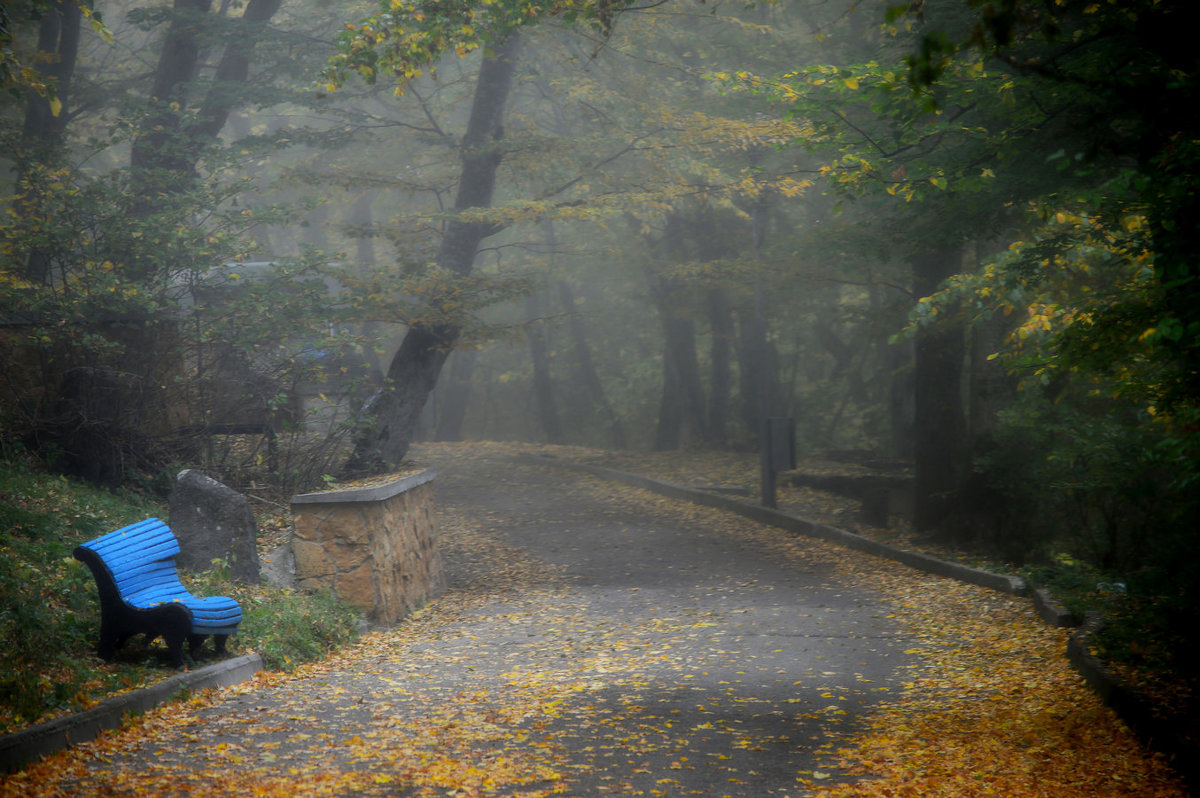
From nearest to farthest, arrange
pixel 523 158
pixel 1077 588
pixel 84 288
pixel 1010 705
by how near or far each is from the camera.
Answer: pixel 1010 705, pixel 1077 588, pixel 84 288, pixel 523 158

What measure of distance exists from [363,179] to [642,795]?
1343 centimetres

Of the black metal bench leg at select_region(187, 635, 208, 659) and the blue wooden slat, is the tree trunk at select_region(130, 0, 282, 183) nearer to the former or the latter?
the blue wooden slat

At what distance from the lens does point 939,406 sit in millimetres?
13727

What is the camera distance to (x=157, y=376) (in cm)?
1041

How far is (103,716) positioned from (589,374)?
1045 inches

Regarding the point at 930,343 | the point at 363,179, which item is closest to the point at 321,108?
the point at 363,179

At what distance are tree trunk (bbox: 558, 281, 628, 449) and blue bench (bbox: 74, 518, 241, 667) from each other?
77.2 feet

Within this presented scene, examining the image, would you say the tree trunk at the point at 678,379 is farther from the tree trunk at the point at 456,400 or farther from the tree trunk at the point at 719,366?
the tree trunk at the point at 456,400

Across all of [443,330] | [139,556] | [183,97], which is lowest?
[139,556]

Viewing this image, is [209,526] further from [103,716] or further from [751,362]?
[751,362]

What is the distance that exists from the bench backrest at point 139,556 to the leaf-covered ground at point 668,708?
95 centimetres

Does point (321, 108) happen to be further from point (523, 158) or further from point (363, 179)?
point (523, 158)

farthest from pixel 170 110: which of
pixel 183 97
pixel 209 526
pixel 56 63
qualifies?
pixel 209 526

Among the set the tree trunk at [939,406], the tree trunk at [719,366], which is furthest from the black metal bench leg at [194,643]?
the tree trunk at [719,366]
